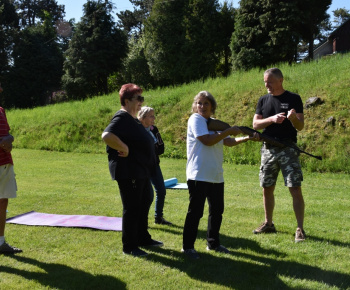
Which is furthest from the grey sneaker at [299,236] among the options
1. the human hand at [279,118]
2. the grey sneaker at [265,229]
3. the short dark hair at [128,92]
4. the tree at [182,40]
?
the tree at [182,40]

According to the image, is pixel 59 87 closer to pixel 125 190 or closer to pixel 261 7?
pixel 261 7

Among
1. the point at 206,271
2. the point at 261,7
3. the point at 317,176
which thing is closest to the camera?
the point at 206,271

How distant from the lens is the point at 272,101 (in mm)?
5180

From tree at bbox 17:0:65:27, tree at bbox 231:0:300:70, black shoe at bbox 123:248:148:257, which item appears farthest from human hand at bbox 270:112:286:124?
tree at bbox 17:0:65:27

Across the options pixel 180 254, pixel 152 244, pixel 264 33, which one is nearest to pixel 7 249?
pixel 152 244

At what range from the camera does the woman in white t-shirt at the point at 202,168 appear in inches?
172

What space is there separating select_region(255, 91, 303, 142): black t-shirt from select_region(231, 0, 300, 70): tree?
18.9m

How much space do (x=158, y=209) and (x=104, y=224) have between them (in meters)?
0.85

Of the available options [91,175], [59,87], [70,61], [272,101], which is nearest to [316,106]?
[91,175]

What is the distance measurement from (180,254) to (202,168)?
3.52 ft

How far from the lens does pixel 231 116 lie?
663 inches

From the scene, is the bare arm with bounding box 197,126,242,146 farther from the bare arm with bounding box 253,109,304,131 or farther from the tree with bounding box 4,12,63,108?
the tree with bounding box 4,12,63,108

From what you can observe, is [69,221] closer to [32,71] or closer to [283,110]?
[283,110]

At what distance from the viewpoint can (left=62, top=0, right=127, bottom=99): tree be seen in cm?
3211
